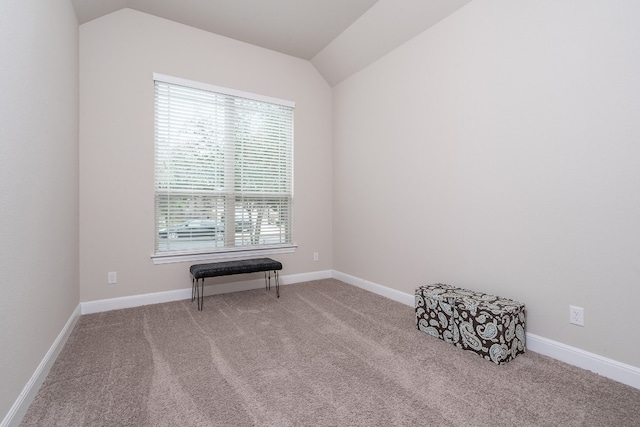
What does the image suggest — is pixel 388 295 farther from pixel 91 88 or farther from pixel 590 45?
pixel 91 88

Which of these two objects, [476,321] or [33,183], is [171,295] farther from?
[476,321]

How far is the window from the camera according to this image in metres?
3.30

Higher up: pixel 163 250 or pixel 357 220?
pixel 357 220

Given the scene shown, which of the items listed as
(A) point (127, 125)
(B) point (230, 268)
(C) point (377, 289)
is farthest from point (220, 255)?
(C) point (377, 289)

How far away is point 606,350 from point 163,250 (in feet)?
12.5

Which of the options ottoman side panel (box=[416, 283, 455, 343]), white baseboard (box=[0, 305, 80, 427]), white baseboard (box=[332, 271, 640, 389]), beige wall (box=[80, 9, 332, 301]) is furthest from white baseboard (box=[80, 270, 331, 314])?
white baseboard (box=[332, 271, 640, 389])

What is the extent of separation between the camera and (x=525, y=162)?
2209 millimetres

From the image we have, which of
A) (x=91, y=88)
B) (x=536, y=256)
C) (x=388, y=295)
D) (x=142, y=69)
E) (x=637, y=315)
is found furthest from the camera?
(x=388, y=295)

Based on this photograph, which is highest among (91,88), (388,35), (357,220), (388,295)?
(388,35)

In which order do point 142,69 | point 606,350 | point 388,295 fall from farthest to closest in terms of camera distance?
1. point 388,295
2. point 142,69
3. point 606,350

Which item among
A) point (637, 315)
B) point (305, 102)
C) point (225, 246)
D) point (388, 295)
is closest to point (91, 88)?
point (225, 246)

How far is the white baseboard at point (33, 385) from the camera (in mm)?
1366

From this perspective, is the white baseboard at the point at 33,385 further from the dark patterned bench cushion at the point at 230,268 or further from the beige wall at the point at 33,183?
the dark patterned bench cushion at the point at 230,268

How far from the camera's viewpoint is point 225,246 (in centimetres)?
365
